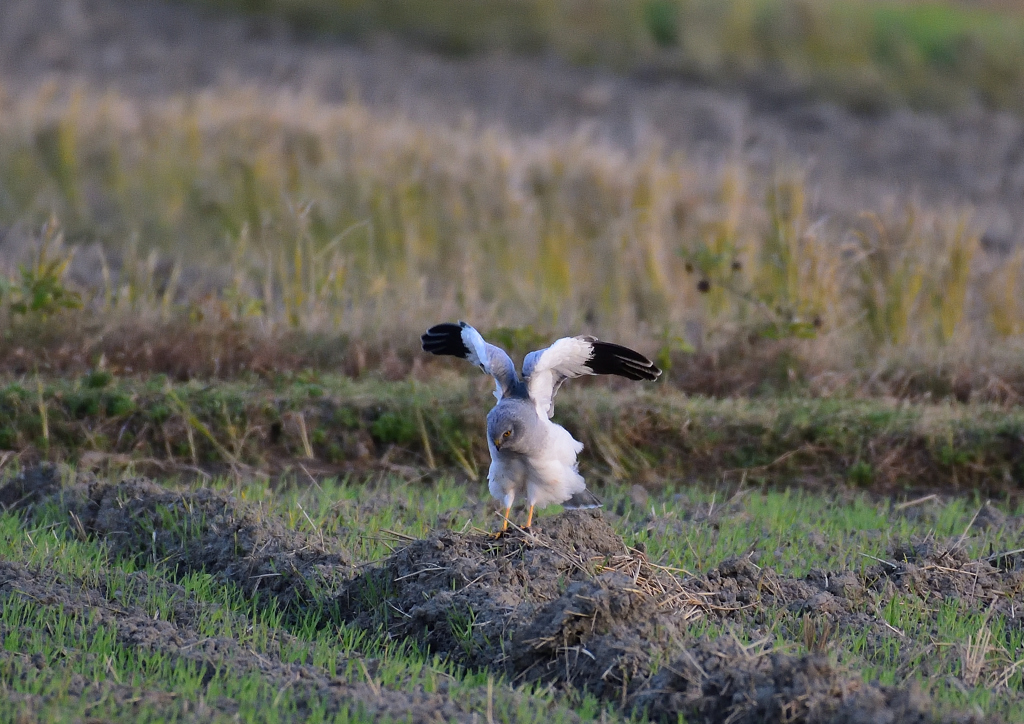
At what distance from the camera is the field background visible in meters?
4.12

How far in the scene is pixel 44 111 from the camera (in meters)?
13.4

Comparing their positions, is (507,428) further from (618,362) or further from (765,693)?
(765,693)

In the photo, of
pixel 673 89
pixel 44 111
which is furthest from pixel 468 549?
pixel 673 89

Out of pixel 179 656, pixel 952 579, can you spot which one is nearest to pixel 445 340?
pixel 179 656

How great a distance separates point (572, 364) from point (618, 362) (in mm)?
213

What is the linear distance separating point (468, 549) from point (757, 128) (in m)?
14.5

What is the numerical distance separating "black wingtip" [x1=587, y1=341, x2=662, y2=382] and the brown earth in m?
0.62

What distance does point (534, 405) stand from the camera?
518 cm

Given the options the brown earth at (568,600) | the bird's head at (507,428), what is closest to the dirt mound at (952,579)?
the brown earth at (568,600)

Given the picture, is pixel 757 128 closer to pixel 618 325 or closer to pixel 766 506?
pixel 618 325

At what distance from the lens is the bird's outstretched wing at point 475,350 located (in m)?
5.17

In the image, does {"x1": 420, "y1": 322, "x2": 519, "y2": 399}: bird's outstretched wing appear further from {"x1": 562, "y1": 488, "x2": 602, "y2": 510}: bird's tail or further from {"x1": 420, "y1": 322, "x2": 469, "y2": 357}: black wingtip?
{"x1": 562, "y1": 488, "x2": 602, "y2": 510}: bird's tail

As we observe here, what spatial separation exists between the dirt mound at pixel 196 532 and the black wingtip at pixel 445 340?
0.95 metres

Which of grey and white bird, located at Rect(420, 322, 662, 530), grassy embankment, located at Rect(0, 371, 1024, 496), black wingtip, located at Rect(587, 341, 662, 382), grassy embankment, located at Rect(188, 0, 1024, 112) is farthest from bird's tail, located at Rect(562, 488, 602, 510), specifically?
grassy embankment, located at Rect(188, 0, 1024, 112)
